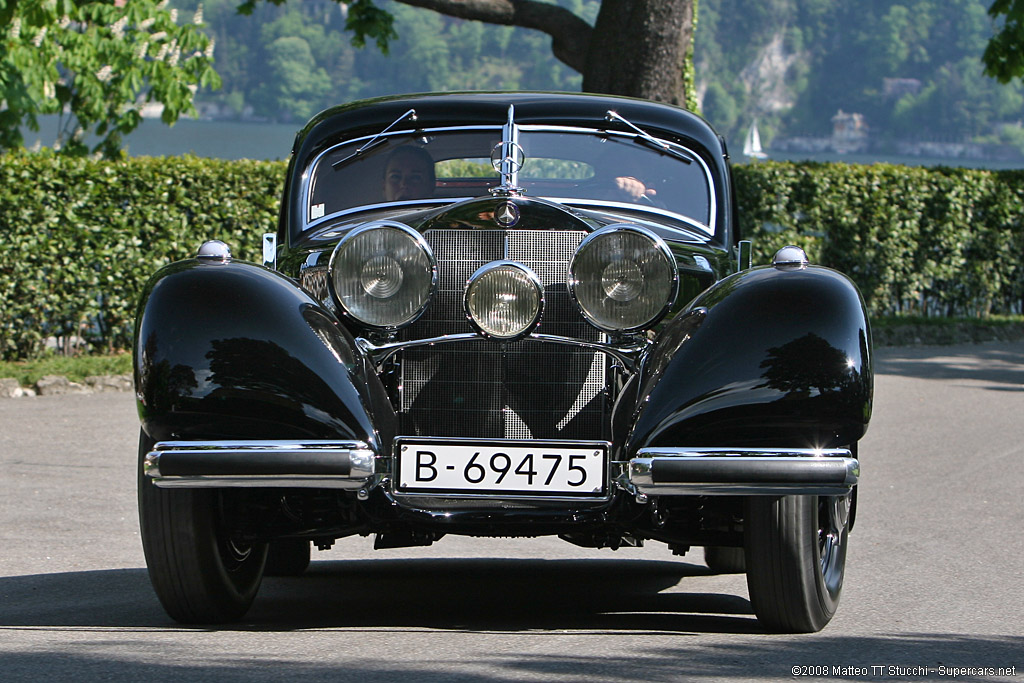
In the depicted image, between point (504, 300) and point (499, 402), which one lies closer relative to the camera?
point (504, 300)

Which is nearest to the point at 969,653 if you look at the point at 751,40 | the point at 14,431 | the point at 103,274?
the point at 14,431

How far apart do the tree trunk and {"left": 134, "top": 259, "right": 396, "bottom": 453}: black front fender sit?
1081 cm

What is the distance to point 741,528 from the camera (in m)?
4.99

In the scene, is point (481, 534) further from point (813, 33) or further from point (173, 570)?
point (813, 33)

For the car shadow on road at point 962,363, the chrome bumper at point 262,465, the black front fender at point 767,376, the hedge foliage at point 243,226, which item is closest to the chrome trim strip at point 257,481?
the chrome bumper at point 262,465

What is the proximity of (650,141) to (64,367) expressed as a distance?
763 cm

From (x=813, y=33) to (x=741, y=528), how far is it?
5232 inches

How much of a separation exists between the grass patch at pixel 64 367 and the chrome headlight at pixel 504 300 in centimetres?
819

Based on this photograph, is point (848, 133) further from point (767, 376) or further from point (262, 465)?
point (262, 465)

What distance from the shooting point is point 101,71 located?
19.8 metres

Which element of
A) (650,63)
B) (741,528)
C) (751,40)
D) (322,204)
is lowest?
(741,528)

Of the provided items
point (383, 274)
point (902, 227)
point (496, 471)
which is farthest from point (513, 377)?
point (902, 227)

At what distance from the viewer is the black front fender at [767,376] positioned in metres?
→ 4.43

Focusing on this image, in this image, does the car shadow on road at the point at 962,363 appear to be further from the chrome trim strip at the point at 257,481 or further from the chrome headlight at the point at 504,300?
the chrome trim strip at the point at 257,481
